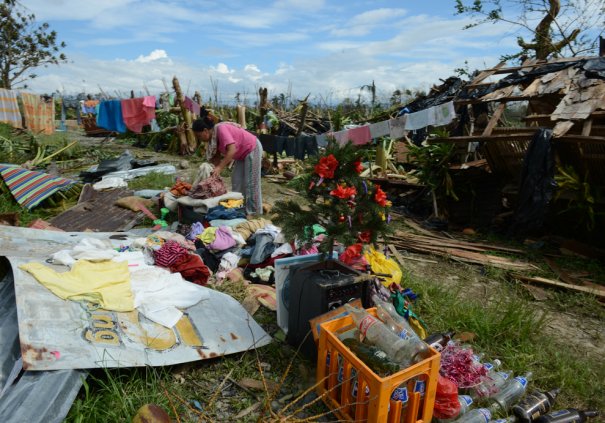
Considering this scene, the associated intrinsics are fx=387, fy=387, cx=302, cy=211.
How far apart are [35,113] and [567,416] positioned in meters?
20.2

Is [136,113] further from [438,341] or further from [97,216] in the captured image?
[438,341]

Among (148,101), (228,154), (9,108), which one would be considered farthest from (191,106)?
(9,108)

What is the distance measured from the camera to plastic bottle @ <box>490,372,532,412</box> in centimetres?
243

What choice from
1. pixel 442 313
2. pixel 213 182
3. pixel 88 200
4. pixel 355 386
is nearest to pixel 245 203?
pixel 213 182

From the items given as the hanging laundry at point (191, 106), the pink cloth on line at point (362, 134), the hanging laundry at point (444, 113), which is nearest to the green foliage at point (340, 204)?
the hanging laundry at point (444, 113)

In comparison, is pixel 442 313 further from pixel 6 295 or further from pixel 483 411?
pixel 6 295

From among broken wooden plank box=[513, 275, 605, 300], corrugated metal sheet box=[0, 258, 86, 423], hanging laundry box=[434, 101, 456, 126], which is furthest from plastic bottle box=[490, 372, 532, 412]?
hanging laundry box=[434, 101, 456, 126]

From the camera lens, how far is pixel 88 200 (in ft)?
21.4

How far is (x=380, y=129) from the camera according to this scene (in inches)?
316

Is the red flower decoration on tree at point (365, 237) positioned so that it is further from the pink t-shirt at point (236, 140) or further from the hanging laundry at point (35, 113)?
the hanging laundry at point (35, 113)

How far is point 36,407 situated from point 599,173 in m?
6.58

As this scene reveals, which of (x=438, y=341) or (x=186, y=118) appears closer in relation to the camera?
(x=438, y=341)

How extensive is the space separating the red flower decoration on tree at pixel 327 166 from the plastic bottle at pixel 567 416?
1.97 metres

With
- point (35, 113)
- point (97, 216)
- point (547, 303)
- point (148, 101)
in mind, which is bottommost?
point (547, 303)
